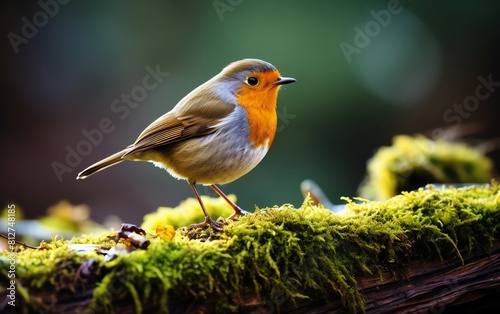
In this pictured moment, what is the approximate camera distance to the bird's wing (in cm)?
301

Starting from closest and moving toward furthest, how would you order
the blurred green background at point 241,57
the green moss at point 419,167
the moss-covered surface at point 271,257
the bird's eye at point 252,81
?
the moss-covered surface at point 271,257
the bird's eye at point 252,81
the green moss at point 419,167
the blurred green background at point 241,57

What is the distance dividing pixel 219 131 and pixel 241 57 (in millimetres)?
4014

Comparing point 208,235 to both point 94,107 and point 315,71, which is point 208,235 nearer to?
point 315,71

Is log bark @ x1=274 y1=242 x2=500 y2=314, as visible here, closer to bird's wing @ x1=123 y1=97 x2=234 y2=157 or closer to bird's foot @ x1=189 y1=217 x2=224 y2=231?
bird's foot @ x1=189 y1=217 x2=224 y2=231

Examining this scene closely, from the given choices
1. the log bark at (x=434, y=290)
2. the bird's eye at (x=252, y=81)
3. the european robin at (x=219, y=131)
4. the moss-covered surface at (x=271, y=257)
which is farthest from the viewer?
the bird's eye at (x=252, y=81)

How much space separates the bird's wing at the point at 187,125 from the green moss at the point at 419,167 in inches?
84.5

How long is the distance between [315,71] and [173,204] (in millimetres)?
2972

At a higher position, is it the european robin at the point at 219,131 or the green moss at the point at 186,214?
the european robin at the point at 219,131

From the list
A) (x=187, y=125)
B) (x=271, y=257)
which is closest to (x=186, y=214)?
(x=187, y=125)

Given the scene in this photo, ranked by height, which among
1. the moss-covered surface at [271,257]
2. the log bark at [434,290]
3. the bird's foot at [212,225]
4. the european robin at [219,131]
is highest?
the european robin at [219,131]

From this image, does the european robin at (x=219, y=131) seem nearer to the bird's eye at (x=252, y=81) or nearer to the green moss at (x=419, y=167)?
the bird's eye at (x=252, y=81)

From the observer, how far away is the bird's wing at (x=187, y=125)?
301 cm

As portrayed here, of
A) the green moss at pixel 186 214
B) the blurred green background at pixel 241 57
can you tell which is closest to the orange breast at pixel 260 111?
the green moss at pixel 186 214

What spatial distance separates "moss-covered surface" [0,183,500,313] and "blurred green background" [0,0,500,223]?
3868mm
